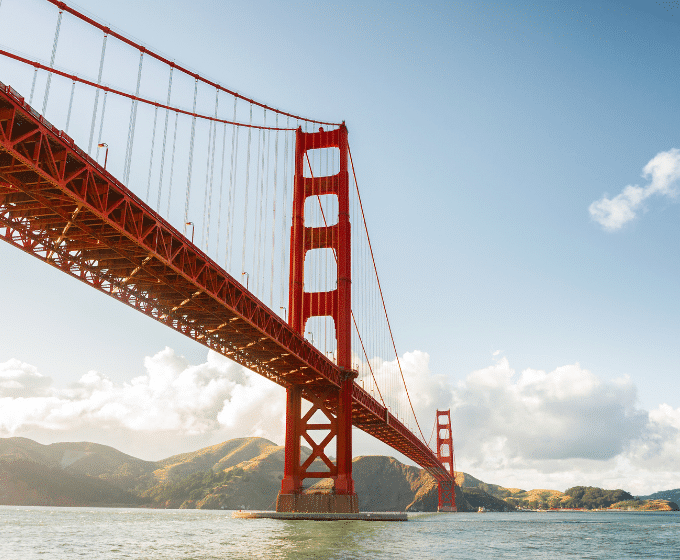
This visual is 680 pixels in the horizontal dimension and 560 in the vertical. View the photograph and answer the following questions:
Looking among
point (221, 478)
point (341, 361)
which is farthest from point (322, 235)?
point (221, 478)

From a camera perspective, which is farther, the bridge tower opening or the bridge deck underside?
the bridge tower opening

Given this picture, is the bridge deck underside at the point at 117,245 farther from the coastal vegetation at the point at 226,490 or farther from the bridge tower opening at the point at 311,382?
the coastal vegetation at the point at 226,490

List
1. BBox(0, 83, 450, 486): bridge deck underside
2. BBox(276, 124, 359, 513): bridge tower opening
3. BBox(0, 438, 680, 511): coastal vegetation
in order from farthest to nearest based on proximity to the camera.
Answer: BBox(0, 438, 680, 511): coastal vegetation → BBox(276, 124, 359, 513): bridge tower opening → BBox(0, 83, 450, 486): bridge deck underside

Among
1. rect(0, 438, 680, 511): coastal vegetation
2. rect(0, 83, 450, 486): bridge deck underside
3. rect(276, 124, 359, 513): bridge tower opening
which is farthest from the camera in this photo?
rect(0, 438, 680, 511): coastal vegetation

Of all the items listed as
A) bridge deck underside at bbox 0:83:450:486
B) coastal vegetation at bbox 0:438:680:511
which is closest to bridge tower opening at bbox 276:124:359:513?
bridge deck underside at bbox 0:83:450:486

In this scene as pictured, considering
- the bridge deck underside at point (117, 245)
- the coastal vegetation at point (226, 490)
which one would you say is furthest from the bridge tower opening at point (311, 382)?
the coastal vegetation at point (226, 490)

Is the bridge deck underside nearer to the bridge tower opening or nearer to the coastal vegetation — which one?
the bridge tower opening

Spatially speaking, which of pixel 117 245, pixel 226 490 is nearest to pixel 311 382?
pixel 117 245
